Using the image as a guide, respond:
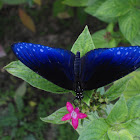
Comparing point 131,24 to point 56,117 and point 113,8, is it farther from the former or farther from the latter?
point 56,117

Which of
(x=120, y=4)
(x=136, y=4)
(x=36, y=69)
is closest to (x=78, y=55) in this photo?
(x=36, y=69)

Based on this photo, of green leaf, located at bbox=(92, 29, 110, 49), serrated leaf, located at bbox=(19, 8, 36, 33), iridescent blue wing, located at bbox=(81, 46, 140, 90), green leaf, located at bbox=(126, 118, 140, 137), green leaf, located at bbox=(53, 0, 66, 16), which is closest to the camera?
iridescent blue wing, located at bbox=(81, 46, 140, 90)

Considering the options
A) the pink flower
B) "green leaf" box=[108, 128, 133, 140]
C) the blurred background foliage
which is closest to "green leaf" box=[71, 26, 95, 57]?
the pink flower

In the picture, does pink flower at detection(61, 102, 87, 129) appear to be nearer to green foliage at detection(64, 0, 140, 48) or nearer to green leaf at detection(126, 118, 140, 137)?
green leaf at detection(126, 118, 140, 137)

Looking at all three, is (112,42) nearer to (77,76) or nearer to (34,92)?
(77,76)

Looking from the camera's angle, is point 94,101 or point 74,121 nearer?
point 74,121

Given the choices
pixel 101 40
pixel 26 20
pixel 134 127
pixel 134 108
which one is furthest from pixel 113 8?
pixel 26 20
